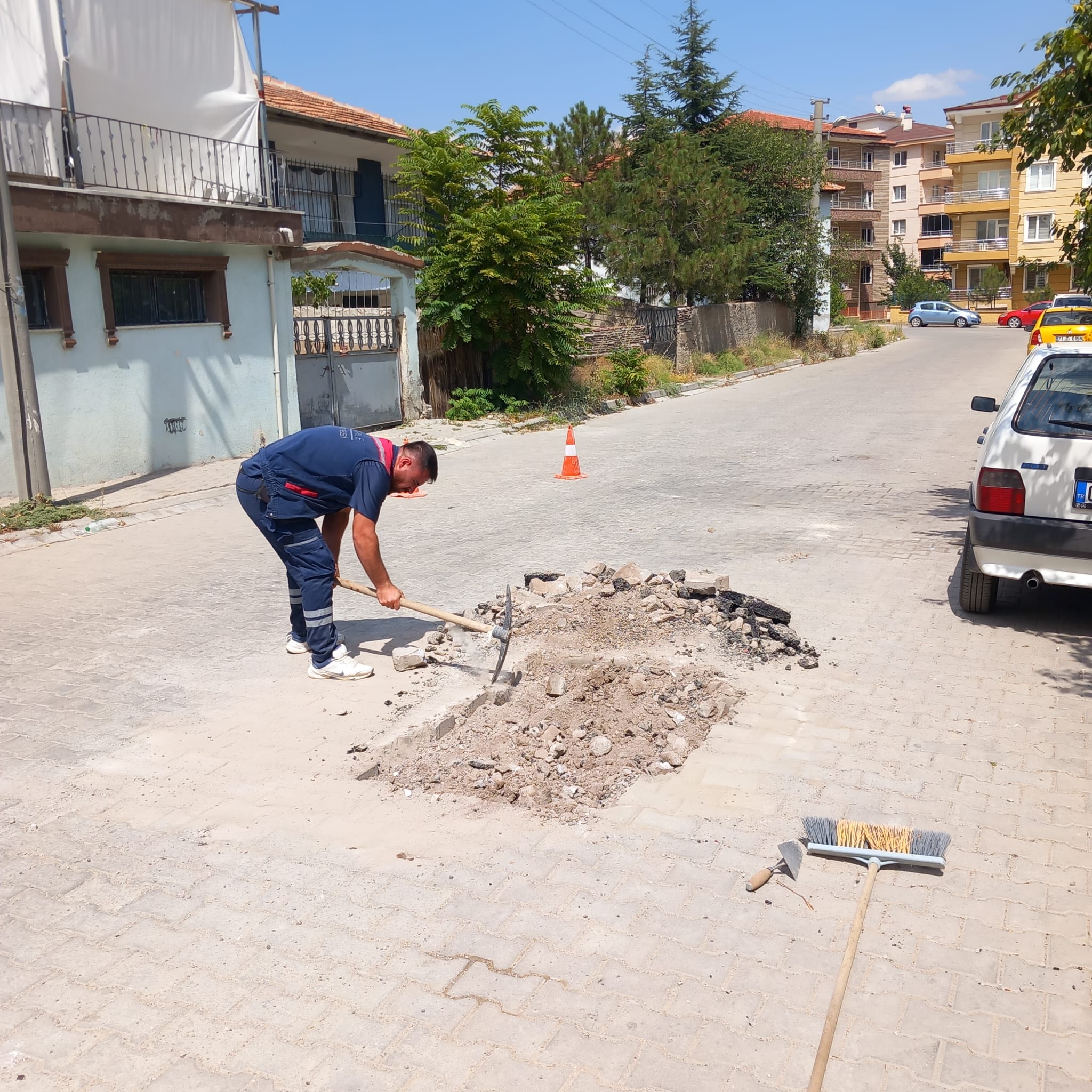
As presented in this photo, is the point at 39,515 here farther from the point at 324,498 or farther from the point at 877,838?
the point at 877,838

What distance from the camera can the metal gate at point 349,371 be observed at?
16.4 meters

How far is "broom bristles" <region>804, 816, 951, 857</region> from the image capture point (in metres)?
4.02

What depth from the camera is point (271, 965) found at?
344cm

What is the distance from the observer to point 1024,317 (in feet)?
163

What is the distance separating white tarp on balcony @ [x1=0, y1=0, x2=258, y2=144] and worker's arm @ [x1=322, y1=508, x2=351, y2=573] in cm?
868

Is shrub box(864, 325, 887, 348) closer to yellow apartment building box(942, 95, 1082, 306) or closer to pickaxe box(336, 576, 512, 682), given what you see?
yellow apartment building box(942, 95, 1082, 306)

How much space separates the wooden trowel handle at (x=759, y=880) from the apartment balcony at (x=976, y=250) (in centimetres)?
6401

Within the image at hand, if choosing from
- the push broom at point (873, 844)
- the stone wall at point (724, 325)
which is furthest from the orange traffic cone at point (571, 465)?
the stone wall at point (724, 325)

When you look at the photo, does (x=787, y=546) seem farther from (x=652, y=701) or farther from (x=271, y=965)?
(x=271, y=965)

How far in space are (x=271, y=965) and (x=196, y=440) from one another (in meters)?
11.7

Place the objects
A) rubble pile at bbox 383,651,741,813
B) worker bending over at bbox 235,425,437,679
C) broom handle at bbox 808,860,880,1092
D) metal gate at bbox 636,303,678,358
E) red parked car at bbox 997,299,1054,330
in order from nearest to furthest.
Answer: broom handle at bbox 808,860,880,1092, rubble pile at bbox 383,651,741,813, worker bending over at bbox 235,425,437,679, metal gate at bbox 636,303,678,358, red parked car at bbox 997,299,1054,330

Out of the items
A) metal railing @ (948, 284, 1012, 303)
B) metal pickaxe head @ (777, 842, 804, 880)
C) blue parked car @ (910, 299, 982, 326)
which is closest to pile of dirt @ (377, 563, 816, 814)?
metal pickaxe head @ (777, 842, 804, 880)

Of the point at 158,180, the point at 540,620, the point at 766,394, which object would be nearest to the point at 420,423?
the point at 158,180

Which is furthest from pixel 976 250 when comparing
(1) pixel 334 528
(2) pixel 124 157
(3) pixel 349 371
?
(1) pixel 334 528
